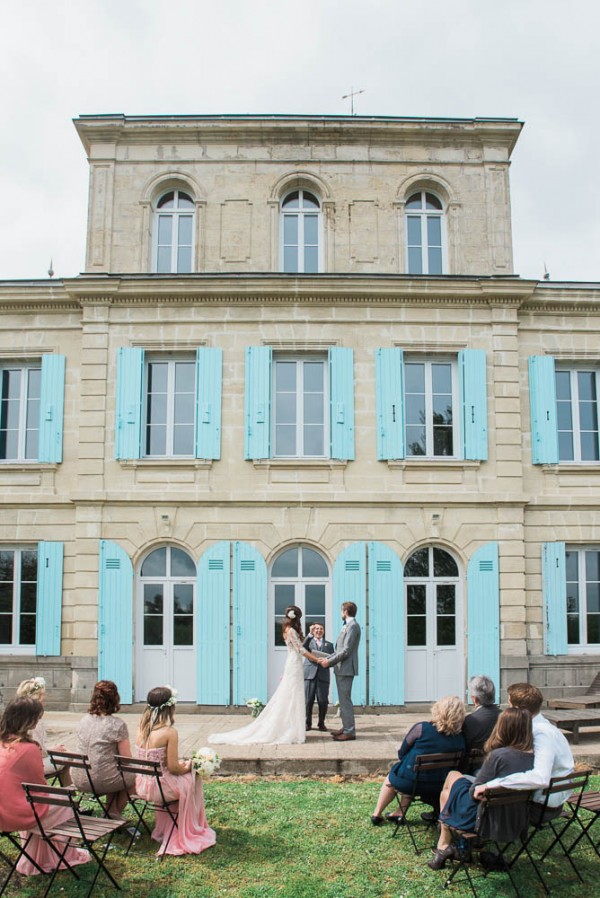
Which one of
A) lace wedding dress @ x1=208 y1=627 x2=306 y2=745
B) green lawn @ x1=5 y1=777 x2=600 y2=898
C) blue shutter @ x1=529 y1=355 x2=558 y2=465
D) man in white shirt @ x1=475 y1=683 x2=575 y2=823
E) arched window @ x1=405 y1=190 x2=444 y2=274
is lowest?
green lawn @ x1=5 y1=777 x2=600 y2=898

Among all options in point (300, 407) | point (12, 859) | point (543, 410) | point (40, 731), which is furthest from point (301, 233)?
point (12, 859)

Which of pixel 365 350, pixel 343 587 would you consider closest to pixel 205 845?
pixel 343 587

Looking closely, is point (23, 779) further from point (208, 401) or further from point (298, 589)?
point (208, 401)

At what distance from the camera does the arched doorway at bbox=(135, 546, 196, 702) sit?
13.1 m

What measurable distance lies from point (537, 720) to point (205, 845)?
106 inches

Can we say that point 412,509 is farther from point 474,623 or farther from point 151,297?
point 151,297

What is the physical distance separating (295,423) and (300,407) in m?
0.28

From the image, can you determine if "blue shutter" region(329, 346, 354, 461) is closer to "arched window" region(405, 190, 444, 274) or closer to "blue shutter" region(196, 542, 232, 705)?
"arched window" region(405, 190, 444, 274)

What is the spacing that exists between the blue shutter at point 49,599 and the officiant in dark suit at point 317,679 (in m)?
4.44

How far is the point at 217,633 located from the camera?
1300cm

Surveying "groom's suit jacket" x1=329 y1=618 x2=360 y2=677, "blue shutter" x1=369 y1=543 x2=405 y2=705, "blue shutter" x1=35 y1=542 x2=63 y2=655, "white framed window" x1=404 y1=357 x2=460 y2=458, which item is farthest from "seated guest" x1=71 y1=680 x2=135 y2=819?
"white framed window" x1=404 y1=357 x2=460 y2=458

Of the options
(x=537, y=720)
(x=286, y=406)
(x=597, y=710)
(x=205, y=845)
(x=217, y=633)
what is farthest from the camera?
(x=286, y=406)

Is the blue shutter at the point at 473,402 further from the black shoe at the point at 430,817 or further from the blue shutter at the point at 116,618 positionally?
the black shoe at the point at 430,817

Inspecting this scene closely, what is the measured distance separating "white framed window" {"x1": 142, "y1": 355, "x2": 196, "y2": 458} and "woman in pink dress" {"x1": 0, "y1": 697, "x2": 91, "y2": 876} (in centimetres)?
815
